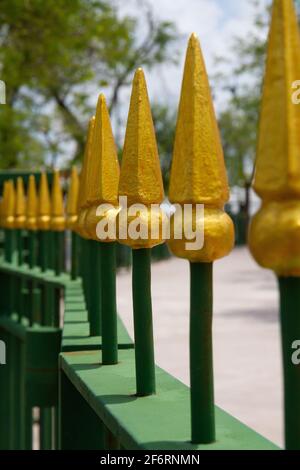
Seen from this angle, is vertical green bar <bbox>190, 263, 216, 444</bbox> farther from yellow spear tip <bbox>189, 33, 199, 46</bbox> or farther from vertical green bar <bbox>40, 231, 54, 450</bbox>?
vertical green bar <bbox>40, 231, 54, 450</bbox>

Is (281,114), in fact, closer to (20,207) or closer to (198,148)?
(198,148)

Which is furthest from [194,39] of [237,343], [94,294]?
[237,343]

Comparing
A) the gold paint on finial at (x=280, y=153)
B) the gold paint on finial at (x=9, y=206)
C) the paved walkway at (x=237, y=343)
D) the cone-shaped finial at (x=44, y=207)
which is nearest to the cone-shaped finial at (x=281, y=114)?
the gold paint on finial at (x=280, y=153)

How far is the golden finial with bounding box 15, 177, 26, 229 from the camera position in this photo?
5122mm

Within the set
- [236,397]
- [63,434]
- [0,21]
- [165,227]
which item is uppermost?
[0,21]

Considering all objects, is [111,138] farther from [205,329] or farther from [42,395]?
[42,395]

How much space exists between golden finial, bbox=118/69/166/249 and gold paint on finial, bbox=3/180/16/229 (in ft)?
12.6

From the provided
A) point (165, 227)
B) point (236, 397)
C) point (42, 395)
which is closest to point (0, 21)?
point (236, 397)

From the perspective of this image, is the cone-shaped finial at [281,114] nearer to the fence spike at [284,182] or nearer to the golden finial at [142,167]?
the fence spike at [284,182]

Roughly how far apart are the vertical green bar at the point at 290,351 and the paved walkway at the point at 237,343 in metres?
5.06

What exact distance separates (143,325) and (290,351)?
0.59m

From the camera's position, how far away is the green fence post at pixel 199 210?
1155mm

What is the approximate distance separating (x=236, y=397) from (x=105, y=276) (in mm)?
5472
